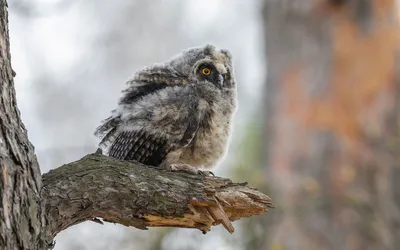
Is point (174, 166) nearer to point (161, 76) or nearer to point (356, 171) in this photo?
point (161, 76)

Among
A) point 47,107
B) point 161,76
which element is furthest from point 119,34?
point 161,76

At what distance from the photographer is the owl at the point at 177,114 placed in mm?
2910

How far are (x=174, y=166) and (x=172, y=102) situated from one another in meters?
0.35

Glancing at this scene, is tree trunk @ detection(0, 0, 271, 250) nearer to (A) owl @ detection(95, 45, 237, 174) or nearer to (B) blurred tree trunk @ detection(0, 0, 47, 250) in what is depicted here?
(B) blurred tree trunk @ detection(0, 0, 47, 250)

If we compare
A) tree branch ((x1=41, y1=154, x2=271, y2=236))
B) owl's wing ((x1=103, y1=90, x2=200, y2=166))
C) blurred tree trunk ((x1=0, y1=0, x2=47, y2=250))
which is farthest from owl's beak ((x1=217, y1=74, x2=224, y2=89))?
blurred tree trunk ((x1=0, y1=0, x2=47, y2=250))

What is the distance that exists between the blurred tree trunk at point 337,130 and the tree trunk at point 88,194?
3.16m

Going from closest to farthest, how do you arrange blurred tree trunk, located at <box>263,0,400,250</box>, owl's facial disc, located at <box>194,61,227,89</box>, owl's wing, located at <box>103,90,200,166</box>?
owl's wing, located at <box>103,90,200,166</box> → owl's facial disc, located at <box>194,61,227,89</box> → blurred tree trunk, located at <box>263,0,400,250</box>

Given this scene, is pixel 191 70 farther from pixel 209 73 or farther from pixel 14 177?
pixel 14 177

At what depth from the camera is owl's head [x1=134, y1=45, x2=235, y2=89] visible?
Answer: 3.11m

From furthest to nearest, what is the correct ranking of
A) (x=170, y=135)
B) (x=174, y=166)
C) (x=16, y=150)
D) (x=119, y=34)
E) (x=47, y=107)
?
(x=119, y=34) → (x=47, y=107) → (x=170, y=135) → (x=174, y=166) → (x=16, y=150)

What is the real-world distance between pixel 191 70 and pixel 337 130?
2.90 m

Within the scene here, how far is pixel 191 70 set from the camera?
10.2 feet

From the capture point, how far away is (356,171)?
5.66 m

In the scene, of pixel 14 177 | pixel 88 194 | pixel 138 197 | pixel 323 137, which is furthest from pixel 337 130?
pixel 14 177
